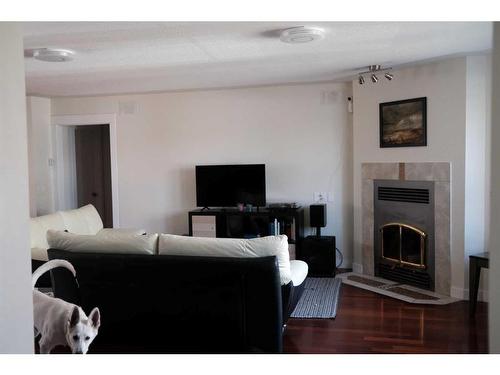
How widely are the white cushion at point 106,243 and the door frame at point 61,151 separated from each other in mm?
Result: 3175

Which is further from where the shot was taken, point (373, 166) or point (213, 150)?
point (213, 150)

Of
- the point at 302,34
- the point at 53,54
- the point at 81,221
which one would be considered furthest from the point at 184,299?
the point at 81,221

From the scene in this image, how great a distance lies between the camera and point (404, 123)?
4.74m

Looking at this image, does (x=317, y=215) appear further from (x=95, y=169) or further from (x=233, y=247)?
(x=95, y=169)

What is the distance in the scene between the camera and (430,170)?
14.8 ft

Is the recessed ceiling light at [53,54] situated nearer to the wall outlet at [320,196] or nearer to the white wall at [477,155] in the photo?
the wall outlet at [320,196]

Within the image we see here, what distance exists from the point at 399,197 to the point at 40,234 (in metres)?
3.72

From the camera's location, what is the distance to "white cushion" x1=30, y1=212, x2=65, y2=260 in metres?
3.96

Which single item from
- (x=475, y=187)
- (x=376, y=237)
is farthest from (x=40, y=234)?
(x=475, y=187)

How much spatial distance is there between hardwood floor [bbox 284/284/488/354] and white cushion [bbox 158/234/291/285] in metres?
0.70

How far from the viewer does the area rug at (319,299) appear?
3910 millimetres

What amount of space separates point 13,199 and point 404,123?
4.21 metres

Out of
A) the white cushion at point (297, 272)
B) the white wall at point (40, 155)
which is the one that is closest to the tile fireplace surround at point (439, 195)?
the white cushion at point (297, 272)
